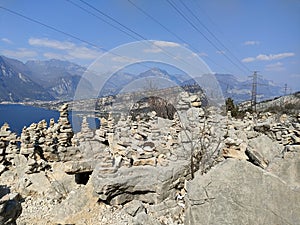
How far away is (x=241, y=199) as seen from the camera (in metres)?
4.12

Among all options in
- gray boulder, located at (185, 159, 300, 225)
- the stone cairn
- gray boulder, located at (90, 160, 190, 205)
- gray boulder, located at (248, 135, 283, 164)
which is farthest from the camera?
the stone cairn

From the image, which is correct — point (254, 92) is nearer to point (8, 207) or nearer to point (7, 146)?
point (7, 146)

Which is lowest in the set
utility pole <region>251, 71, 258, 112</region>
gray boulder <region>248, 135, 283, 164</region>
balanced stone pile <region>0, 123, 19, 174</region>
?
balanced stone pile <region>0, 123, 19, 174</region>

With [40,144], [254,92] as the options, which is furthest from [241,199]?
[254,92]

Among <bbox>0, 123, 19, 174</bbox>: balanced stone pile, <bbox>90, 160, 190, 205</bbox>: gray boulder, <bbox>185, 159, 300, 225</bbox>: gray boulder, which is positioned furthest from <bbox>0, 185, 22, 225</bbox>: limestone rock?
<bbox>0, 123, 19, 174</bbox>: balanced stone pile

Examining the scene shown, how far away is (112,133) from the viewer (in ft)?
40.1

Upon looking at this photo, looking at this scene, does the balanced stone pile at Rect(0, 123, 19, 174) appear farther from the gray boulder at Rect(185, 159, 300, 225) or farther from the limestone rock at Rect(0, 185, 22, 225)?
the gray boulder at Rect(185, 159, 300, 225)

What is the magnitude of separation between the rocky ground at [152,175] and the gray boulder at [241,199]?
14mm

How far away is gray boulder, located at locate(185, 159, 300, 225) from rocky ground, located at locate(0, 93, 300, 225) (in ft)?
0.05

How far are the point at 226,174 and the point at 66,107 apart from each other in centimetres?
1043

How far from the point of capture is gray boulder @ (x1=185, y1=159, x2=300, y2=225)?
13.2 feet

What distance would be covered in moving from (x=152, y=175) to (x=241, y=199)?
10.7 feet

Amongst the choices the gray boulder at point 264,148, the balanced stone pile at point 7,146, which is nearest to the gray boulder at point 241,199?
the gray boulder at point 264,148

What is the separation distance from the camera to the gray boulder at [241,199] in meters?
4.01
